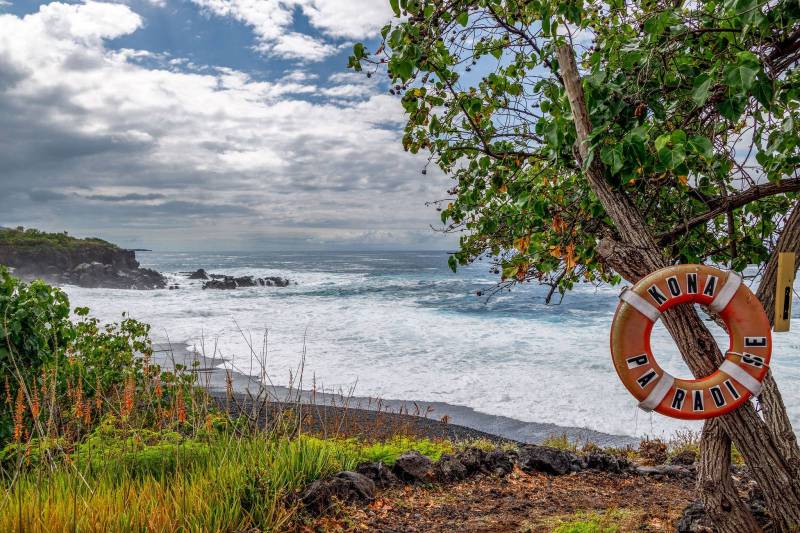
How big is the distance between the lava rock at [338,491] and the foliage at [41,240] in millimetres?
44509

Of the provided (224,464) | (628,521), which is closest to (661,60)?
(628,521)

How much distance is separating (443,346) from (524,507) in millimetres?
12345

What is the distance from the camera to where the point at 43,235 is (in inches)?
1713

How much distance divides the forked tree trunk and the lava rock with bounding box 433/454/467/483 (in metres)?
1.75

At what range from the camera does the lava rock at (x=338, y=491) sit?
3.21 metres

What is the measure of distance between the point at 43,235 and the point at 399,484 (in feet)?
160

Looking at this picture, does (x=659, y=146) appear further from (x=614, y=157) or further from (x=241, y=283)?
(x=241, y=283)

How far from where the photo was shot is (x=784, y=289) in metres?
2.76

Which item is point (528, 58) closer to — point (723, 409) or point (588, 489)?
point (723, 409)

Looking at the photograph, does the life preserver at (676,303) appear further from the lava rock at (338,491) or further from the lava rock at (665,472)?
the lava rock at (665,472)

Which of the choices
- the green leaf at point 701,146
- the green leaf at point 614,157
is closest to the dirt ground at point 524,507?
the green leaf at point 614,157

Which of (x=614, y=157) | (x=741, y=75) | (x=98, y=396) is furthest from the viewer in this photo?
(x=98, y=396)

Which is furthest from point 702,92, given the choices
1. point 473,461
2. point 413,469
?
point 473,461

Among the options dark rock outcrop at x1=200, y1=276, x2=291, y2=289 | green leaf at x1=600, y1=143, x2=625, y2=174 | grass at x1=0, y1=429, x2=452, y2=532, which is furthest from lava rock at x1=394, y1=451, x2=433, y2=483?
dark rock outcrop at x1=200, y1=276, x2=291, y2=289
